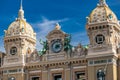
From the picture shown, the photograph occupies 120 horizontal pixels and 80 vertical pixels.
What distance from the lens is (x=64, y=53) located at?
238ft

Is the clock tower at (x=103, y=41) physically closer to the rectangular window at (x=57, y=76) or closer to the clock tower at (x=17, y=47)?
the rectangular window at (x=57, y=76)

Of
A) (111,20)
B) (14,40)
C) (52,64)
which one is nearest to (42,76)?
(52,64)

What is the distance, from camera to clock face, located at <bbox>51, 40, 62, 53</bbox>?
73.5 meters

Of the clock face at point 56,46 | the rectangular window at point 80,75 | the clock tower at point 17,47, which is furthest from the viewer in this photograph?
the clock tower at point 17,47

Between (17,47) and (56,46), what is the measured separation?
7476 millimetres

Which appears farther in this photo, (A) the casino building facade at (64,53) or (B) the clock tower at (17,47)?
(B) the clock tower at (17,47)

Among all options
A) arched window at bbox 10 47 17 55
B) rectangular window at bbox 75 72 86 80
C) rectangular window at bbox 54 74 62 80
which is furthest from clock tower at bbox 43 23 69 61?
arched window at bbox 10 47 17 55

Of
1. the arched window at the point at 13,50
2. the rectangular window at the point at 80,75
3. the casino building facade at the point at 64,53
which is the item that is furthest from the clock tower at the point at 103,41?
the arched window at the point at 13,50

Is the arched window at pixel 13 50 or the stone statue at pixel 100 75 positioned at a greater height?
the arched window at pixel 13 50

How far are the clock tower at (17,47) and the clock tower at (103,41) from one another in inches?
491

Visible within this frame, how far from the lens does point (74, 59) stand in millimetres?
71062

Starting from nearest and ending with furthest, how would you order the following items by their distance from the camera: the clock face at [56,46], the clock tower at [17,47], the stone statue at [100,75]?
the stone statue at [100,75]
the clock face at [56,46]
the clock tower at [17,47]

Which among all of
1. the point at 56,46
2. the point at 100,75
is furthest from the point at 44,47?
the point at 100,75

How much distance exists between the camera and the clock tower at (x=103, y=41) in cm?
6762
